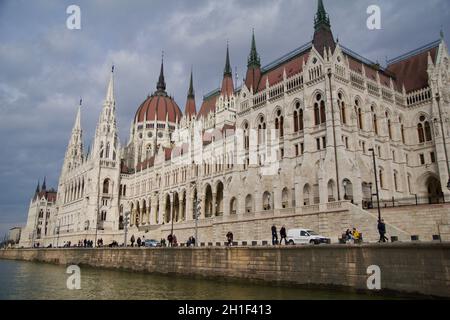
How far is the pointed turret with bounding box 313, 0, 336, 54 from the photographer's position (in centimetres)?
5056

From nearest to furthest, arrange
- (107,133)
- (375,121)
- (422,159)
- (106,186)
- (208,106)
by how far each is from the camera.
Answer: (375,121), (422,159), (208,106), (106,186), (107,133)

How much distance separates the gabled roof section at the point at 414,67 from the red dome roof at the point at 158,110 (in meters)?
68.5

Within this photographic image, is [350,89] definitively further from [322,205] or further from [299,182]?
[322,205]

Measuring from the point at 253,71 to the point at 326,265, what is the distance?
4455 cm

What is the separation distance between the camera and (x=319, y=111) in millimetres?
45469

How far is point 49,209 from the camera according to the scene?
135m

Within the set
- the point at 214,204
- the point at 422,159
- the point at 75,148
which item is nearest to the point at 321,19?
the point at 422,159

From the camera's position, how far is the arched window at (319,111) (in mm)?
45094

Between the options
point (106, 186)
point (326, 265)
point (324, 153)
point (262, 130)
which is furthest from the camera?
point (106, 186)

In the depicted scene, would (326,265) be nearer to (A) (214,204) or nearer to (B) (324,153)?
(B) (324,153)

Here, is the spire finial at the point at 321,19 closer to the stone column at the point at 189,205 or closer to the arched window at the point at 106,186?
the stone column at the point at 189,205

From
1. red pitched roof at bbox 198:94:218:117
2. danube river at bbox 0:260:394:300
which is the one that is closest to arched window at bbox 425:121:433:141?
danube river at bbox 0:260:394:300

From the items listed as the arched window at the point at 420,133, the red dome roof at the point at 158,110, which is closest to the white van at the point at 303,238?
the arched window at the point at 420,133

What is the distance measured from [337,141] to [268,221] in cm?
1159
